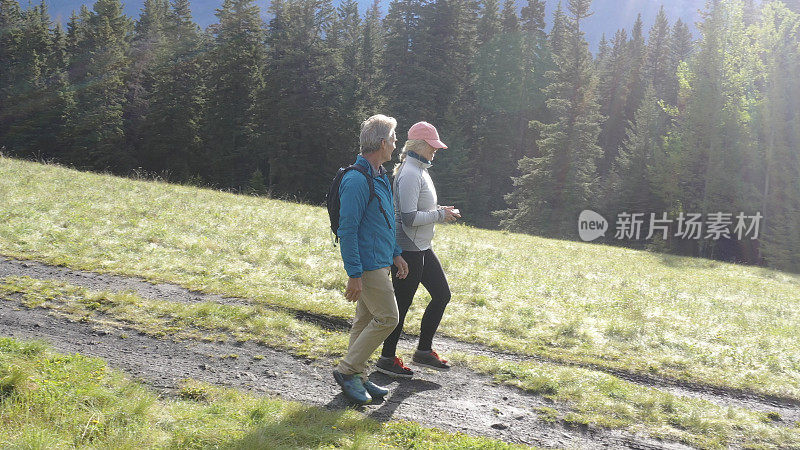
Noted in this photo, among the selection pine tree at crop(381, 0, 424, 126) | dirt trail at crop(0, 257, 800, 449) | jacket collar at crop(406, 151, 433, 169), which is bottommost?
dirt trail at crop(0, 257, 800, 449)

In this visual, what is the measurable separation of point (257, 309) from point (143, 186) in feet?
44.3

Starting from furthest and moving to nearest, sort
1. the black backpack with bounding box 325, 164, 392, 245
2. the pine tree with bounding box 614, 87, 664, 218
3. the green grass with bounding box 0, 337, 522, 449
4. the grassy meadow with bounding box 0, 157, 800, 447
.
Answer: the pine tree with bounding box 614, 87, 664, 218
the grassy meadow with bounding box 0, 157, 800, 447
the black backpack with bounding box 325, 164, 392, 245
the green grass with bounding box 0, 337, 522, 449

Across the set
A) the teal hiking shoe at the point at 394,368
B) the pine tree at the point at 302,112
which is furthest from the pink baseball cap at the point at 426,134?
the pine tree at the point at 302,112

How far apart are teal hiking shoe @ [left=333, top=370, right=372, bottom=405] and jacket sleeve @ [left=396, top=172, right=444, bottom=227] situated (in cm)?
159

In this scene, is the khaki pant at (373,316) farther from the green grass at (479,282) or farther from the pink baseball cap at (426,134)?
the green grass at (479,282)

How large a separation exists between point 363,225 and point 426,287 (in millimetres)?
1571

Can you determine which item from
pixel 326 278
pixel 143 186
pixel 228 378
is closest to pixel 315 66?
pixel 143 186

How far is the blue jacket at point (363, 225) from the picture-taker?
4699 mm

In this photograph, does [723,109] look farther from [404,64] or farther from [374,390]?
[374,390]

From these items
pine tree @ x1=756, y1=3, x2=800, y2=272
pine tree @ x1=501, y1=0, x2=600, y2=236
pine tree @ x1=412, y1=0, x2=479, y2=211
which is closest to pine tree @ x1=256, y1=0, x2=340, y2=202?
pine tree @ x1=412, y1=0, x2=479, y2=211

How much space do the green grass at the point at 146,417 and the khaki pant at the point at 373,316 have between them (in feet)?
1.57

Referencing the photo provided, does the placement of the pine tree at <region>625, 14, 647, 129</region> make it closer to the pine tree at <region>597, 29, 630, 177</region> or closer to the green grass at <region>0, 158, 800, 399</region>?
the pine tree at <region>597, 29, 630, 177</region>

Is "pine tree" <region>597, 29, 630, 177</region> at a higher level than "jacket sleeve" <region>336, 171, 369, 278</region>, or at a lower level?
higher

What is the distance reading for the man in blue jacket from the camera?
4.71 meters
